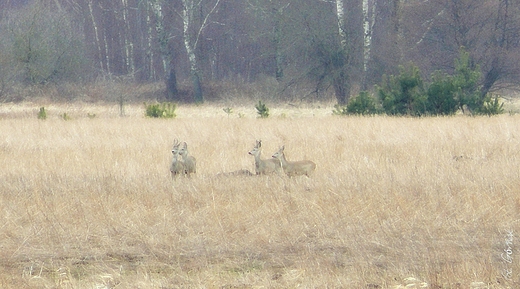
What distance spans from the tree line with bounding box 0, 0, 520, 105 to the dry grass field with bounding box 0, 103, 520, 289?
11.1 m

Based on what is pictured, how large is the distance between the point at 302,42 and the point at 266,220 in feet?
77.1

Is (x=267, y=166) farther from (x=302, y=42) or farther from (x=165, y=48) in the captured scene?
(x=165, y=48)

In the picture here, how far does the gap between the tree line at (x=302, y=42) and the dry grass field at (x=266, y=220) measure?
11059 millimetres

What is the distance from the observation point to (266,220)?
290 inches

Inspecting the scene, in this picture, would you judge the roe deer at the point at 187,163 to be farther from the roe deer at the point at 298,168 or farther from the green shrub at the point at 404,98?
the green shrub at the point at 404,98

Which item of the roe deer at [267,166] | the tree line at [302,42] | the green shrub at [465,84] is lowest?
the roe deer at [267,166]

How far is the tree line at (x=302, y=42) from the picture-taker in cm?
2600

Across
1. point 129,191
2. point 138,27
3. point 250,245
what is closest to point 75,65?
point 138,27

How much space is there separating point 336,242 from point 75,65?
105 ft

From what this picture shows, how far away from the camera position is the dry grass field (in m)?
5.66

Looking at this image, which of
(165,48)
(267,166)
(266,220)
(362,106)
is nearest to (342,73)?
(165,48)

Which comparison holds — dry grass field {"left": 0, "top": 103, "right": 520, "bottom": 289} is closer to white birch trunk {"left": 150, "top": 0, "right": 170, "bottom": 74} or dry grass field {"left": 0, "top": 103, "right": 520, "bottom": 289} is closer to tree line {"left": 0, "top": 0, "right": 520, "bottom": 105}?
tree line {"left": 0, "top": 0, "right": 520, "bottom": 105}

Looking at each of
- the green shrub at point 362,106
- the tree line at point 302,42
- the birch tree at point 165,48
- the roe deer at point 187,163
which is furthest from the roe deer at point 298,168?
the birch tree at point 165,48

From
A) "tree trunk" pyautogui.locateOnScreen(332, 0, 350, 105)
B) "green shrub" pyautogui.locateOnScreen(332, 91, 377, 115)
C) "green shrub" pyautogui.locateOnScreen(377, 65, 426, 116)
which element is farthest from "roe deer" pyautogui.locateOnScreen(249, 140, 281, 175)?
"tree trunk" pyautogui.locateOnScreen(332, 0, 350, 105)
